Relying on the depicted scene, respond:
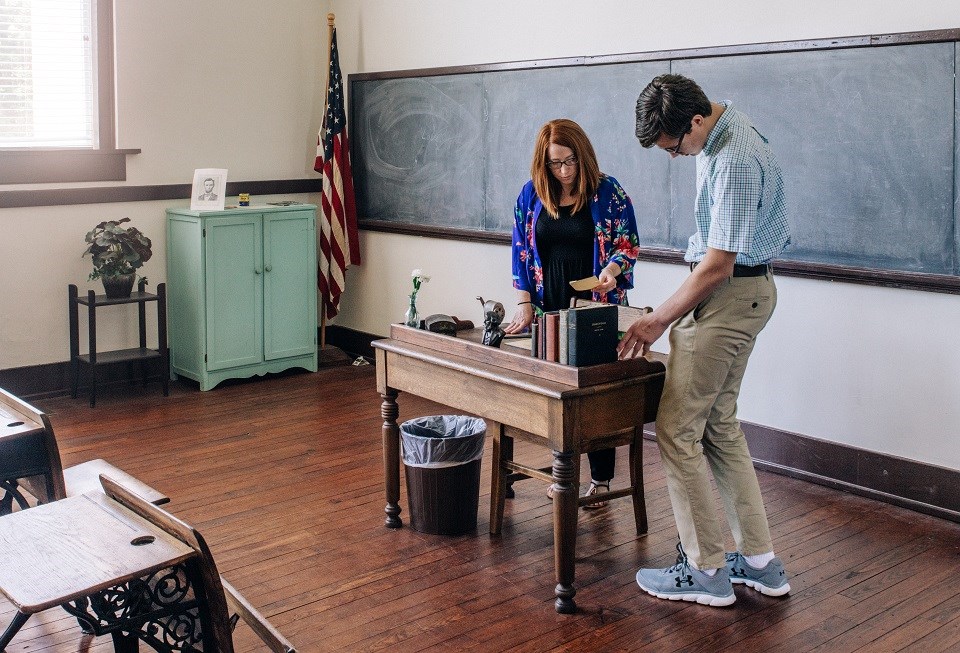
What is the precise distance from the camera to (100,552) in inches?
92.3

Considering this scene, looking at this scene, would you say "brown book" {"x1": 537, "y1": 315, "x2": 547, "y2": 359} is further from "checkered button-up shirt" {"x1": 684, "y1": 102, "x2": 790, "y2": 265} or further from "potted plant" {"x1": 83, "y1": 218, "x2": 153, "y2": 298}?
"potted plant" {"x1": 83, "y1": 218, "x2": 153, "y2": 298}

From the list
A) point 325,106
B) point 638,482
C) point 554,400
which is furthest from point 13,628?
point 325,106

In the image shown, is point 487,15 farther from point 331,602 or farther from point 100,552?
point 100,552

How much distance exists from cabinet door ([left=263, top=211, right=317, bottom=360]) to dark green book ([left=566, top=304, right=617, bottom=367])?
358cm

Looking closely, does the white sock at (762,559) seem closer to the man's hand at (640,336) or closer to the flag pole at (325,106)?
the man's hand at (640,336)

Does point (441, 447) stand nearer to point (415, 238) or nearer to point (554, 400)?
point (554, 400)

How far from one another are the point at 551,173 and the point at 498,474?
1124 mm

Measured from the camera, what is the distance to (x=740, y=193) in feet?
10.4

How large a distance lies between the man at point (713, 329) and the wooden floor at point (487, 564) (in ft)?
0.38

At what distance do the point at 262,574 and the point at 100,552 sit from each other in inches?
55.3

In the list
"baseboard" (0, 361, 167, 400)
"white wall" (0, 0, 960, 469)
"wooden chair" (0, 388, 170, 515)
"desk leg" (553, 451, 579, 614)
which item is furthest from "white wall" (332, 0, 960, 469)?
"wooden chair" (0, 388, 170, 515)

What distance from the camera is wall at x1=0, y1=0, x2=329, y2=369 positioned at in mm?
6082

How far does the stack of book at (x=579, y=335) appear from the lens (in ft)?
10.9

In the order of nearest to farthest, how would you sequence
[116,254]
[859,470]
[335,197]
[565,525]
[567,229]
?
1. [565,525]
2. [567,229]
3. [859,470]
4. [116,254]
5. [335,197]
